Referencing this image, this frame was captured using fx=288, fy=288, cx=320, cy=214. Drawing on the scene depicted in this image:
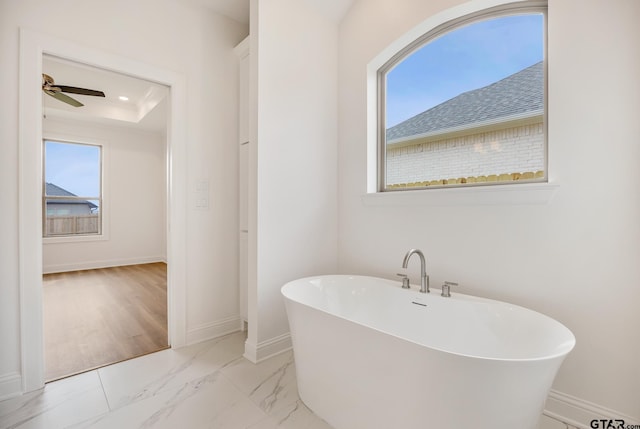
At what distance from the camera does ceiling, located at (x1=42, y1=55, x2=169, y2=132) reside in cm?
358

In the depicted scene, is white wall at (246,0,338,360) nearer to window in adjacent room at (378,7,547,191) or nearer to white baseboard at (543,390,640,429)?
window in adjacent room at (378,7,547,191)

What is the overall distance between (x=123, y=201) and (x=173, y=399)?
16.8 ft

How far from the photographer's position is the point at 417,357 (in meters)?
1.10

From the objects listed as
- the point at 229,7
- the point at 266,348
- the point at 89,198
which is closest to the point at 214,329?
the point at 266,348

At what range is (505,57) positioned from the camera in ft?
A: 6.02

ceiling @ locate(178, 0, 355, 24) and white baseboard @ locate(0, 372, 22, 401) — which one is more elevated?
ceiling @ locate(178, 0, 355, 24)

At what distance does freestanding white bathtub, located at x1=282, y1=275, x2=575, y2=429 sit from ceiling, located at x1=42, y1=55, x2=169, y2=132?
12.0ft

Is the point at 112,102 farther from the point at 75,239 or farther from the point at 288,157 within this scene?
the point at 288,157

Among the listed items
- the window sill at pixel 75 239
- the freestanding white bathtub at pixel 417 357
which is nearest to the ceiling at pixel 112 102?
the window sill at pixel 75 239

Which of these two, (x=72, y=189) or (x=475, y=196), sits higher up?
(x=72, y=189)

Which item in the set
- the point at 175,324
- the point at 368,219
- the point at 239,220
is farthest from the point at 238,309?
the point at 368,219

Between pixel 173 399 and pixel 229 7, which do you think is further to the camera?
pixel 229 7

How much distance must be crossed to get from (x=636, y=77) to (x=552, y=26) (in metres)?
0.47

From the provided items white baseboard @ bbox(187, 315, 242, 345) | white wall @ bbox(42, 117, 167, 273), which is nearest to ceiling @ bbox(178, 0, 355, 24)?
white baseboard @ bbox(187, 315, 242, 345)
